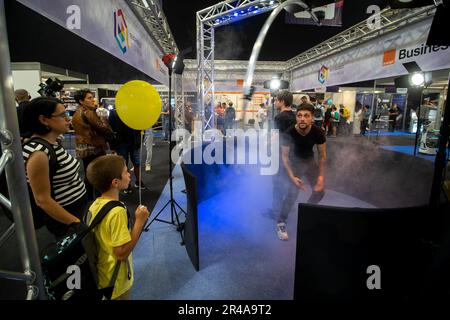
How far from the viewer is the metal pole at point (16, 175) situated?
0.99 m

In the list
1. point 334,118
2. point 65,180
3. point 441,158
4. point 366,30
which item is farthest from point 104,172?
point 334,118

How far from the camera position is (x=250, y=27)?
441 inches

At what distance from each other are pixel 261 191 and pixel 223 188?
0.73 metres

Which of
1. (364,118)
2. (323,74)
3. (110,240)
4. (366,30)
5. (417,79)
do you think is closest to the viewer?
(110,240)

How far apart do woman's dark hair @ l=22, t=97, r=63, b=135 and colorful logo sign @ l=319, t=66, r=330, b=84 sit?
1347cm

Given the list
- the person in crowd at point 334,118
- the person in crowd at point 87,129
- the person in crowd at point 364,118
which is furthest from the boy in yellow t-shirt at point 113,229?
the person in crowd at point 364,118

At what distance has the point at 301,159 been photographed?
2992 millimetres

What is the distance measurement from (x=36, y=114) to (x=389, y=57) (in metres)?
9.63

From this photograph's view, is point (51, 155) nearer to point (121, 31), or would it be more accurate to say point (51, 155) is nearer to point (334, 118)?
point (121, 31)

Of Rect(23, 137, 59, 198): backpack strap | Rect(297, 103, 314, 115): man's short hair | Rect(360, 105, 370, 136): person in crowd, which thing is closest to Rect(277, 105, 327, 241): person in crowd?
Rect(297, 103, 314, 115): man's short hair

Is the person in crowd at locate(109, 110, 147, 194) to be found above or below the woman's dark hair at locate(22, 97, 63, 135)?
below

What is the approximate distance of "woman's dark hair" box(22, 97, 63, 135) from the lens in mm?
1515

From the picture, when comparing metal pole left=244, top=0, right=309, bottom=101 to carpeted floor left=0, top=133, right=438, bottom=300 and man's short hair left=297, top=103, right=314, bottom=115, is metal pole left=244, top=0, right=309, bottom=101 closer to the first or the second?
carpeted floor left=0, top=133, right=438, bottom=300
